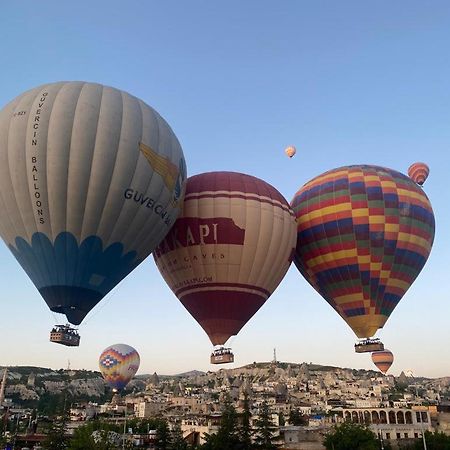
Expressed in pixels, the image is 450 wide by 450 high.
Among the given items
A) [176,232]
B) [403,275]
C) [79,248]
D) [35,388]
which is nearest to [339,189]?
[403,275]

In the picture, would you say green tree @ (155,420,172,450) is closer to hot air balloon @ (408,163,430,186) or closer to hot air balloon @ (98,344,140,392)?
hot air balloon @ (98,344,140,392)

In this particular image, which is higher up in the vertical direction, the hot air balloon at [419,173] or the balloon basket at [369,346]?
the hot air balloon at [419,173]

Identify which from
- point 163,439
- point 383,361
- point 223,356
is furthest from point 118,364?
point 223,356

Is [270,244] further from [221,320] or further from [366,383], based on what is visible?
[366,383]

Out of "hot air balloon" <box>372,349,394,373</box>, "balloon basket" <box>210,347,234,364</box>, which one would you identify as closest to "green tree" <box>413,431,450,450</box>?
"hot air balloon" <box>372,349,394,373</box>

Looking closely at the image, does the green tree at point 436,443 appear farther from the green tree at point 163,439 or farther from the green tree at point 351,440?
the green tree at point 163,439

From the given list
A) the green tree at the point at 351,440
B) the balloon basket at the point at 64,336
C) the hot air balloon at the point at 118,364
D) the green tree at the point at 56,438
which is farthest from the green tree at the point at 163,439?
the balloon basket at the point at 64,336
